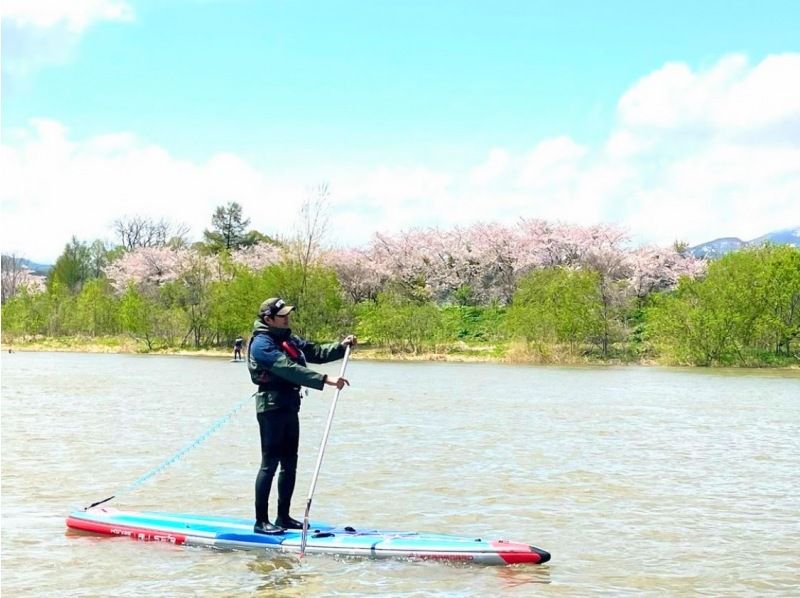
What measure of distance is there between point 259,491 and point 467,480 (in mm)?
4921

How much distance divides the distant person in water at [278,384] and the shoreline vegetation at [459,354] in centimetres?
4164

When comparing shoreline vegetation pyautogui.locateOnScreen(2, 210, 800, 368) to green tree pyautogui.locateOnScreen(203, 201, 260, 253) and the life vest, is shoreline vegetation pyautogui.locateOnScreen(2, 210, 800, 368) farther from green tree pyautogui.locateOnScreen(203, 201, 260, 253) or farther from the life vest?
the life vest

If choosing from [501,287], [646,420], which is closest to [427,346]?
[501,287]

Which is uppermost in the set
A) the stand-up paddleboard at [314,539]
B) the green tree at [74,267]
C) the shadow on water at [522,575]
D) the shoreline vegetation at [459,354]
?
the green tree at [74,267]

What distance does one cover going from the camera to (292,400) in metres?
8.82

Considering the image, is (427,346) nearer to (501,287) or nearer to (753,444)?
(501,287)

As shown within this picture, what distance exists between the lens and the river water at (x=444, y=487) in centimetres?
827

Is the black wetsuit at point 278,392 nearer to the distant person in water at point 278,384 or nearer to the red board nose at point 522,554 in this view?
the distant person in water at point 278,384

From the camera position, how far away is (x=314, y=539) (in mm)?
8914

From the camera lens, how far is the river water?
27.1 feet

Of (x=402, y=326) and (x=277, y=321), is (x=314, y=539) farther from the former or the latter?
(x=402, y=326)

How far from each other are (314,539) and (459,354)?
45208 millimetres

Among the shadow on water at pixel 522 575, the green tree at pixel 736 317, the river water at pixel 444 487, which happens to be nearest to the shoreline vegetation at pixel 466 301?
the green tree at pixel 736 317

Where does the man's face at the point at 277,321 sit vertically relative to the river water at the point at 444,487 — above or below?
above
